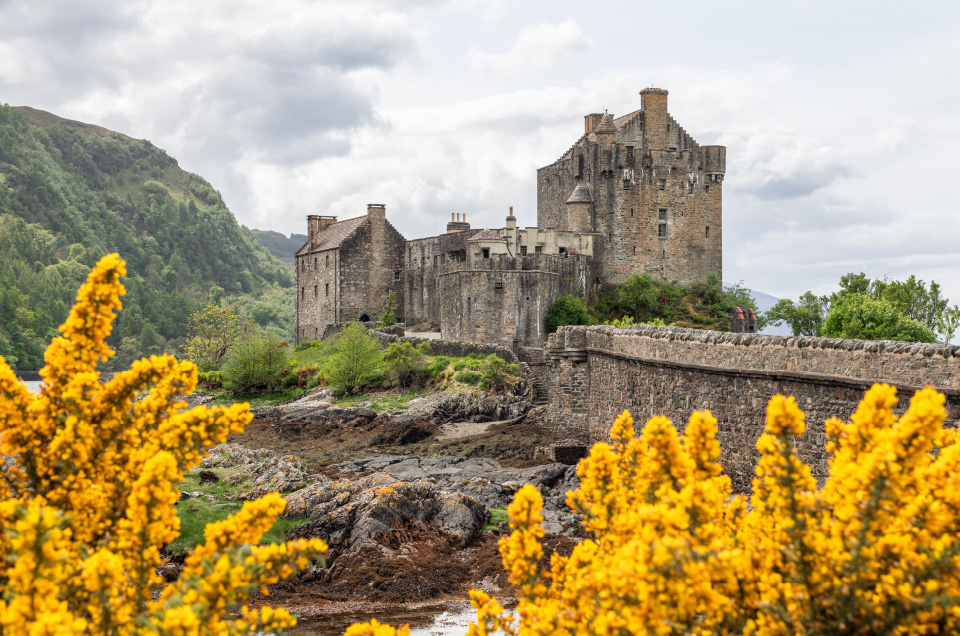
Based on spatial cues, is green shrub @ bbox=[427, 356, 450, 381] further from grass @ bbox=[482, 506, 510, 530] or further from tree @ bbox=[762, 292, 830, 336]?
tree @ bbox=[762, 292, 830, 336]

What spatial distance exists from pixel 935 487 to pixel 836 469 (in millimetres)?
461

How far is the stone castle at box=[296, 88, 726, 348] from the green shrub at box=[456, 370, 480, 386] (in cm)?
1528

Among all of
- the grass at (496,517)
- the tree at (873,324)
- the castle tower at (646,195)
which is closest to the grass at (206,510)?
the grass at (496,517)

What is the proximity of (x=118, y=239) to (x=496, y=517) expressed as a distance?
124989 mm

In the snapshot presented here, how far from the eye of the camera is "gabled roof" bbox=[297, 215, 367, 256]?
203ft

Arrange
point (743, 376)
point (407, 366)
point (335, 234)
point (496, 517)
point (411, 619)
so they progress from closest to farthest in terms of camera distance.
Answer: point (411, 619) → point (743, 376) → point (496, 517) → point (407, 366) → point (335, 234)

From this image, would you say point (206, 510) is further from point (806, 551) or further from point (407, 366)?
point (407, 366)

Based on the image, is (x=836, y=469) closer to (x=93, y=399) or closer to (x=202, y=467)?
(x=93, y=399)

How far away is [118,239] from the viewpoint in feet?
420

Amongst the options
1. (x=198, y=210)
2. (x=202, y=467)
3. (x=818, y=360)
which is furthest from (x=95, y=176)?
(x=818, y=360)

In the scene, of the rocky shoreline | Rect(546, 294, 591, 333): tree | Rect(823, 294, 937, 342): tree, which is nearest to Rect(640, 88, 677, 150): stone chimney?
Rect(546, 294, 591, 333): tree

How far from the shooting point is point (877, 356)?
471 inches

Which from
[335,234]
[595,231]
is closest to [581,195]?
[595,231]

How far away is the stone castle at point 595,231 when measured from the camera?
189 ft
